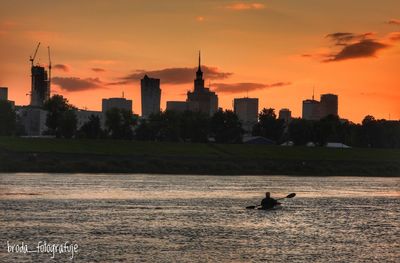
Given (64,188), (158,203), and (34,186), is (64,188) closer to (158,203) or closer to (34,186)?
(34,186)

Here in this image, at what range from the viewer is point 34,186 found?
142 m

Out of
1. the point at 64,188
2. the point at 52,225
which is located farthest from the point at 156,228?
the point at 64,188

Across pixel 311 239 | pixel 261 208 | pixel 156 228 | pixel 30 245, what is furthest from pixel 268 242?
pixel 261 208

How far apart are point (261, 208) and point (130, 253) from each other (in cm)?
4300

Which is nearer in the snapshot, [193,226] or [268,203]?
[193,226]

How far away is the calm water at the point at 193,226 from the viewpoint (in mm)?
67375

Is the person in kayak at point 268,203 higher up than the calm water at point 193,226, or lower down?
higher up

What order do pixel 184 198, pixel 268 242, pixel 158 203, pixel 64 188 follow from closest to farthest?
1. pixel 268 242
2. pixel 158 203
3. pixel 184 198
4. pixel 64 188

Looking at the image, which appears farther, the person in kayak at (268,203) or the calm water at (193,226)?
the person in kayak at (268,203)

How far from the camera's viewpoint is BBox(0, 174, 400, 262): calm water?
67375 millimetres

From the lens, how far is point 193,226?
85500 millimetres

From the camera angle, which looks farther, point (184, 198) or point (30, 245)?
point (184, 198)

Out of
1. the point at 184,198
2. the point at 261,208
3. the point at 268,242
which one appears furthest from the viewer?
the point at 184,198

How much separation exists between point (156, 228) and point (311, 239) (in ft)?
49.0
